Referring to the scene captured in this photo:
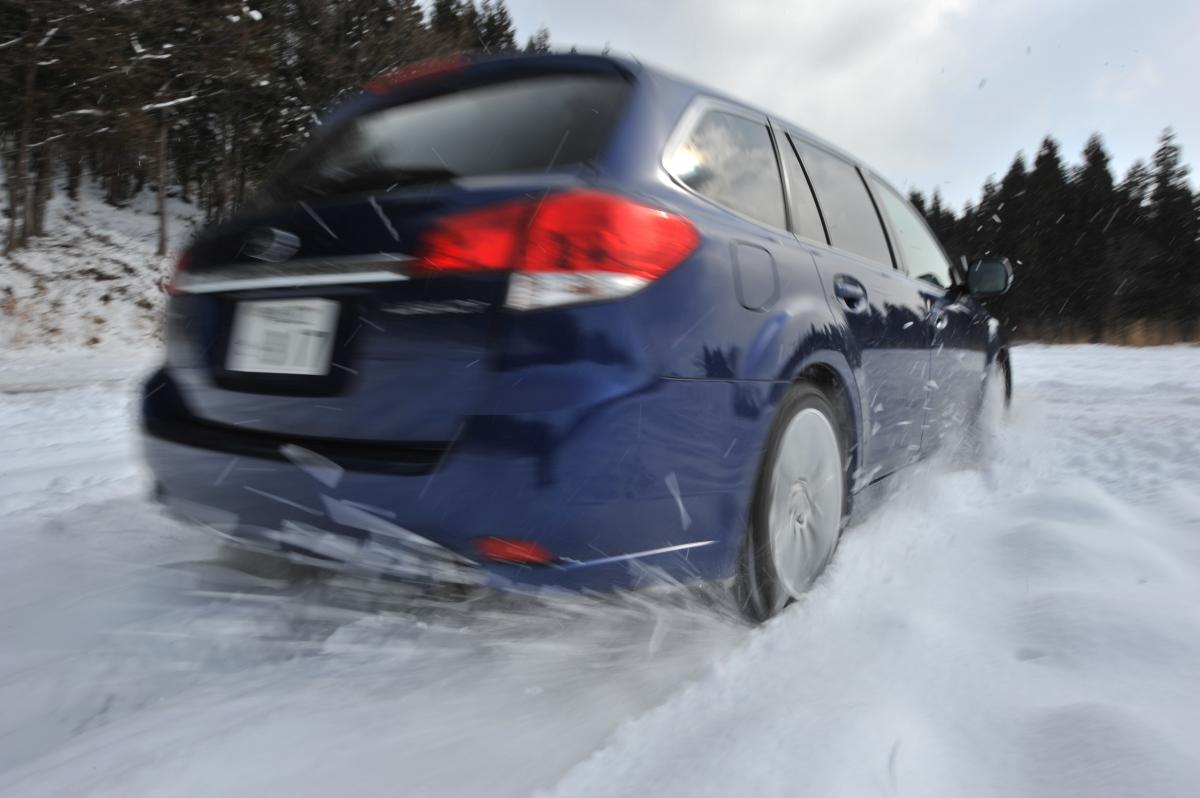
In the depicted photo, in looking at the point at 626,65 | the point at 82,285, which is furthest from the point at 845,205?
the point at 82,285

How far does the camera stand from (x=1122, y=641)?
5.13ft

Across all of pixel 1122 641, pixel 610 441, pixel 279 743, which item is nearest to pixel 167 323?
pixel 279 743

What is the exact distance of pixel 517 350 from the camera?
135cm

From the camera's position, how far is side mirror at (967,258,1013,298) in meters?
3.49

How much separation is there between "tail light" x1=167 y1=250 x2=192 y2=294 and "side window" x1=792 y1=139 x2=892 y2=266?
1858 mm

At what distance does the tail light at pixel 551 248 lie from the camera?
4.51 ft

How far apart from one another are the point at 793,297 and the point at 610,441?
2.42 ft

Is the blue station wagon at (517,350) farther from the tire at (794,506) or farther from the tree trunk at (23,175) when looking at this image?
the tree trunk at (23,175)

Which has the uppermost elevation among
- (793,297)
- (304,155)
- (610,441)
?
(304,155)

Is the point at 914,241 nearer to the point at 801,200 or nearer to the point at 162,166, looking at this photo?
the point at 801,200

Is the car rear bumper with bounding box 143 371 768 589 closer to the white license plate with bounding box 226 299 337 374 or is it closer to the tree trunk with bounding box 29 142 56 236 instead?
the white license plate with bounding box 226 299 337 374

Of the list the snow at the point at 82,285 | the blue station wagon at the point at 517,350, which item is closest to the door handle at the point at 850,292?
the blue station wagon at the point at 517,350

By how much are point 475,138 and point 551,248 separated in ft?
1.63

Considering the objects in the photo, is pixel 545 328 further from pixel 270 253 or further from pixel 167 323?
pixel 167 323
